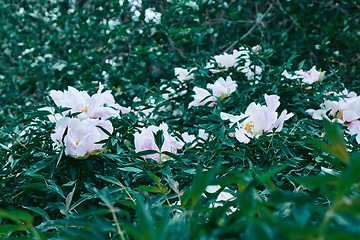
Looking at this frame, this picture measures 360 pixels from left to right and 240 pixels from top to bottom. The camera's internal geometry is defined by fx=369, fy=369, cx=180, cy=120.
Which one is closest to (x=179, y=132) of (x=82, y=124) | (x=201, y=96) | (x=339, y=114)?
(x=201, y=96)

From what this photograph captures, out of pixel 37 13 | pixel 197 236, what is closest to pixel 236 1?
pixel 37 13

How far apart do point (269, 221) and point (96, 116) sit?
88cm

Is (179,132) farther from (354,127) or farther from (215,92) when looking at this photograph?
(354,127)

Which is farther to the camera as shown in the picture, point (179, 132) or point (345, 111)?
point (179, 132)

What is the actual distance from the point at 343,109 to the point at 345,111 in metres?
0.06

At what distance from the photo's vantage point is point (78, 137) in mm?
970

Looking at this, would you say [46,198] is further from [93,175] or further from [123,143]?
[123,143]

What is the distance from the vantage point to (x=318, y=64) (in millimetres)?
2527

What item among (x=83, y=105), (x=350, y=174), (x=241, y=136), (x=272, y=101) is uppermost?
(x=83, y=105)

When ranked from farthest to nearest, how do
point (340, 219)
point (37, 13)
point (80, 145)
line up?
point (37, 13) → point (80, 145) → point (340, 219)

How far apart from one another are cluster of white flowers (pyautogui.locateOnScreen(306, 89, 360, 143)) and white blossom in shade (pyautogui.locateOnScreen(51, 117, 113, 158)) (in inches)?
27.5

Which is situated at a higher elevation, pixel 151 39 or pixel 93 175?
pixel 151 39

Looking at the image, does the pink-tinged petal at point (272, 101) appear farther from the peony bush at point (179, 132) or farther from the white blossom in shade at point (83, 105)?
the white blossom in shade at point (83, 105)

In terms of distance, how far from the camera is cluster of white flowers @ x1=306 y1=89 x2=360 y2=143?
1.20 meters
